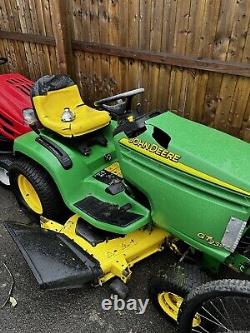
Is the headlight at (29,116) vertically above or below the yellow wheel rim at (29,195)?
above

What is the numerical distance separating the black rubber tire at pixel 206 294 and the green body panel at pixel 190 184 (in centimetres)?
26

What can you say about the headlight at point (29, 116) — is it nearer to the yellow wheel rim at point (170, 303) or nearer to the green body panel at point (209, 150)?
the green body panel at point (209, 150)

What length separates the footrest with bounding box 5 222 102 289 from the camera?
77.2 inches

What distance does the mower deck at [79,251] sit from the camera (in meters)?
2.00

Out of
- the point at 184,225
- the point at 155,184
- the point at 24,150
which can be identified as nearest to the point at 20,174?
the point at 24,150

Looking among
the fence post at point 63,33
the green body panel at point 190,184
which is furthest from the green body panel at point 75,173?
the fence post at point 63,33

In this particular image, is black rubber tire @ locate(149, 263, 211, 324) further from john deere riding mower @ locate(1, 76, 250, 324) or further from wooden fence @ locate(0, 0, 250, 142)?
wooden fence @ locate(0, 0, 250, 142)

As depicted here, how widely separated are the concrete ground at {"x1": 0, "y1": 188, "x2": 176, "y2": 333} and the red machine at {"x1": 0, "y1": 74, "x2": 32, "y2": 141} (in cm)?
121

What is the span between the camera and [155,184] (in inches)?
77.1

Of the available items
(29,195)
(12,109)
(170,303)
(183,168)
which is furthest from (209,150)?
(12,109)

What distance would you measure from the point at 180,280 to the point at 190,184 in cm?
55

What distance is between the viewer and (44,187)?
253cm

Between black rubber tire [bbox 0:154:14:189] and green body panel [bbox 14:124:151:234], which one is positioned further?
black rubber tire [bbox 0:154:14:189]

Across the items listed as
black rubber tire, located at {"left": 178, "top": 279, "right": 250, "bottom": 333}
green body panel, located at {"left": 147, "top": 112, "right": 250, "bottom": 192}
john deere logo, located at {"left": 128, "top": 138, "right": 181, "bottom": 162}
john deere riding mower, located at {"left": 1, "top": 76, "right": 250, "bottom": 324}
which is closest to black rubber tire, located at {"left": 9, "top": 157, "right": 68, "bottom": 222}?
john deere riding mower, located at {"left": 1, "top": 76, "right": 250, "bottom": 324}
